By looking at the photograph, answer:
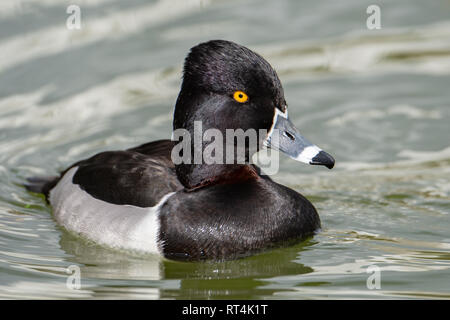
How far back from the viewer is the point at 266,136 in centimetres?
649

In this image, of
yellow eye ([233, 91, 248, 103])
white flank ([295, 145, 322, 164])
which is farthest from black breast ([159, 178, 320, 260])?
yellow eye ([233, 91, 248, 103])

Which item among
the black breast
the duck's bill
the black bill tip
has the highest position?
the duck's bill

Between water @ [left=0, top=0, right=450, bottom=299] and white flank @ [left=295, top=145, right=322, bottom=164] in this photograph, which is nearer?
water @ [left=0, top=0, right=450, bottom=299]

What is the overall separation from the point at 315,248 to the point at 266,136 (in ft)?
3.17

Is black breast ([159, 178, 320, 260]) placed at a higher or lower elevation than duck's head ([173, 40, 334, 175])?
lower

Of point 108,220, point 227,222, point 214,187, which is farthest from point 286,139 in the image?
point 108,220

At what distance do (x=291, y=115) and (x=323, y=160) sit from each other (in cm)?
352

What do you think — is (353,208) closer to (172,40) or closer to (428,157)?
(428,157)

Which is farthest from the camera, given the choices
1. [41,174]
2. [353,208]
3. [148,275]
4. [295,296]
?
[41,174]

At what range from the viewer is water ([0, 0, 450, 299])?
6.16 m

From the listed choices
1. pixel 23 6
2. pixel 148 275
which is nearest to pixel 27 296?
pixel 148 275

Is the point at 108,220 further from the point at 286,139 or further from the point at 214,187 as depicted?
the point at 286,139

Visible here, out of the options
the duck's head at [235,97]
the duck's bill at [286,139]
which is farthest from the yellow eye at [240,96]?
the duck's bill at [286,139]

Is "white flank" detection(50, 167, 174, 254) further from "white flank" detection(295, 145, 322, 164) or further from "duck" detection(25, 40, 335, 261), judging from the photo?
"white flank" detection(295, 145, 322, 164)
